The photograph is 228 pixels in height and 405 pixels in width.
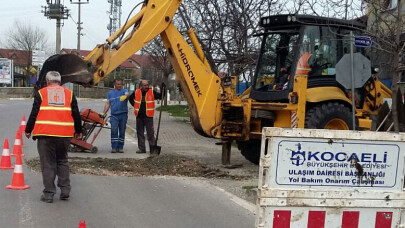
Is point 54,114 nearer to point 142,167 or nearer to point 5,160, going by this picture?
point 5,160

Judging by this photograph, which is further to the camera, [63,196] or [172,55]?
[172,55]

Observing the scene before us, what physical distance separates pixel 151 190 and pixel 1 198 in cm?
230

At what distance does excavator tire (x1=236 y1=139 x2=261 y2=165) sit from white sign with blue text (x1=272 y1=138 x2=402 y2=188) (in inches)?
253

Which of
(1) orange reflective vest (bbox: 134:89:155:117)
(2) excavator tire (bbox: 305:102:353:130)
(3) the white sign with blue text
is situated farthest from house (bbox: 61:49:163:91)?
(3) the white sign with blue text

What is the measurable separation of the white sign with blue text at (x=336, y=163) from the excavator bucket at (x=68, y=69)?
5763 mm

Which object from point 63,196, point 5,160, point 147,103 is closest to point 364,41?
point 147,103

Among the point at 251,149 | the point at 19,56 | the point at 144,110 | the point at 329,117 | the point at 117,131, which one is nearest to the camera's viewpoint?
the point at 329,117

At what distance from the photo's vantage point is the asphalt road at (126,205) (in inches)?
247

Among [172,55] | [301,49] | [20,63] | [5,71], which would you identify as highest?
[20,63]

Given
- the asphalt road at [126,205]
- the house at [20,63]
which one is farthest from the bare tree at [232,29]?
the house at [20,63]

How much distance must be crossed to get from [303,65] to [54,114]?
4.99 metres

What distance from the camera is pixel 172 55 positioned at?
395 inches

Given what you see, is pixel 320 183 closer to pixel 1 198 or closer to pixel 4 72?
pixel 1 198

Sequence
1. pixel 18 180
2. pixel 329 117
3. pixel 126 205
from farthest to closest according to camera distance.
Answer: pixel 329 117 → pixel 18 180 → pixel 126 205
